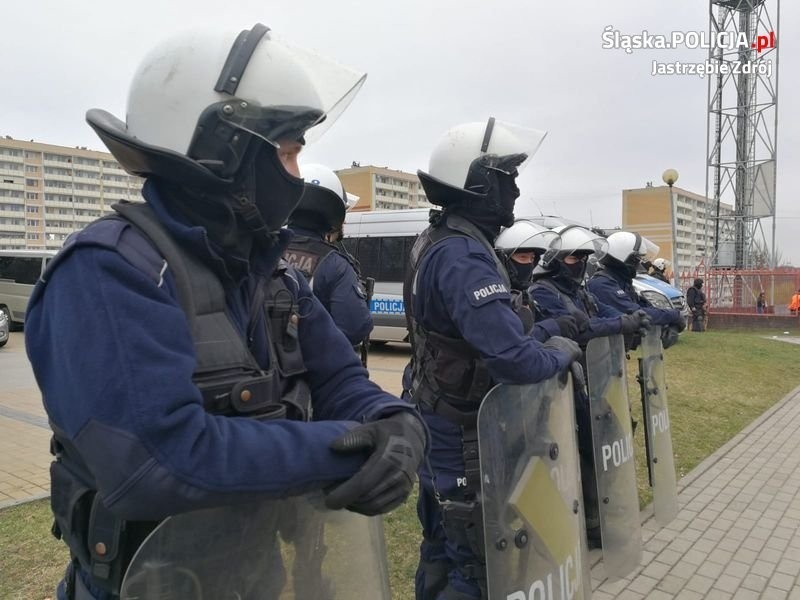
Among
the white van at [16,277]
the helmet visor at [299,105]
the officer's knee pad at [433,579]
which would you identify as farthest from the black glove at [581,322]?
the white van at [16,277]

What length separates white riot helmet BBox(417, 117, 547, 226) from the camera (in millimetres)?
2967

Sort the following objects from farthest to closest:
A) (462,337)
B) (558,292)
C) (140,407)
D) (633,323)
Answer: (558,292)
(633,323)
(462,337)
(140,407)

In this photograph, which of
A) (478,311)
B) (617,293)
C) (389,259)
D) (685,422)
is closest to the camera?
(478,311)

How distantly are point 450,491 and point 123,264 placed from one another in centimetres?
184

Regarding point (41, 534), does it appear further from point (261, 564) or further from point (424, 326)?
→ point (261, 564)

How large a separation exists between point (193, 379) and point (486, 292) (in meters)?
1.47

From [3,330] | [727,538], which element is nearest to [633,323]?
[727,538]

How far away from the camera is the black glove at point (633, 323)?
4055mm

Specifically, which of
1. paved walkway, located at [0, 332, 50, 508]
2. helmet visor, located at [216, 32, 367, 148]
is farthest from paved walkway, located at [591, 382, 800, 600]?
paved walkway, located at [0, 332, 50, 508]

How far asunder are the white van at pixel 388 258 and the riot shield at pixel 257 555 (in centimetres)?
1116

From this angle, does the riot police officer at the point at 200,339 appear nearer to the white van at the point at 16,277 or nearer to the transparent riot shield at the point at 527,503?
the transparent riot shield at the point at 527,503

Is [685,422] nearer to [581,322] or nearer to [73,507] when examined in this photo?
[581,322]

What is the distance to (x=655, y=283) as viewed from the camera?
12.0 m

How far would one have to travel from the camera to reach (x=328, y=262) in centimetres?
399
